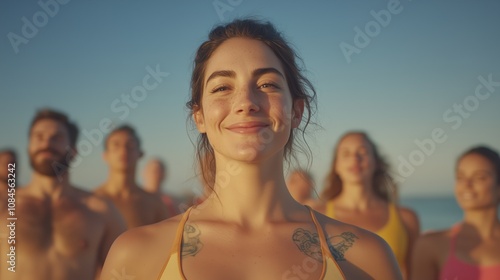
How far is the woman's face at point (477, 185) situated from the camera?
19.1ft

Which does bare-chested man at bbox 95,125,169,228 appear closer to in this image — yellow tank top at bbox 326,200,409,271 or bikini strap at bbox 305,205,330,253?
yellow tank top at bbox 326,200,409,271

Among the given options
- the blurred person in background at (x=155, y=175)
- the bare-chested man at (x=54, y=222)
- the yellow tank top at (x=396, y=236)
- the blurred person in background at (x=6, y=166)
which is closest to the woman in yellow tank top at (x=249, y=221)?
the bare-chested man at (x=54, y=222)

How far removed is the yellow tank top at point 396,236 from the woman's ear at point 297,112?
378 centimetres

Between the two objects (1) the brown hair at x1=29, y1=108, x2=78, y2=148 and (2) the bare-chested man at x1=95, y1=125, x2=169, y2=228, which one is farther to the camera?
(2) the bare-chested man at x1=95, y1=125, x2=169, y2=228

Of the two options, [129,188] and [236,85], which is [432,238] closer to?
[236,85]

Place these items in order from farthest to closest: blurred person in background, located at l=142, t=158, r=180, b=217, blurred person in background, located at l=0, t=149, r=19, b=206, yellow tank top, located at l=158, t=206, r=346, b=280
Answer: blurred person in background, located at l=142, t=158, r=180, b=217, blurred person in background, located at l=0, t=149, r=19, b=206, yellow tank top, located at l=158, t=206, r=346, b=280

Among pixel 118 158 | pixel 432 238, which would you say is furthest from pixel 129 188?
pixel 432 238

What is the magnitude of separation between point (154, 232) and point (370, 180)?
4.91 metres

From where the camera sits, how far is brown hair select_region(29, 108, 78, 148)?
20.5 feet

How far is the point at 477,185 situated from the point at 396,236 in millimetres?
1311

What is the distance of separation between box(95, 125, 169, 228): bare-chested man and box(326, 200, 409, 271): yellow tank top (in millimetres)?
3280

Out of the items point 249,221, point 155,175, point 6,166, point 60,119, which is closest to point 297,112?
point 249,221

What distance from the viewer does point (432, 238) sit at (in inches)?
233

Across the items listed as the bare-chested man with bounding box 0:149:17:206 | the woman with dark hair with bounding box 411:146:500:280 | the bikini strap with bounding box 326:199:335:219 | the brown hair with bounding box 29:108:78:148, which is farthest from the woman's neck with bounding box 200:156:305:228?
the bare-chested man with bounding box 0:149:17:206
